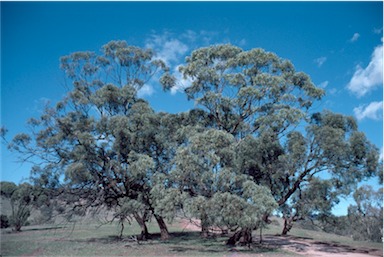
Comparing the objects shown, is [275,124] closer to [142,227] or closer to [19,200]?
[142,227]

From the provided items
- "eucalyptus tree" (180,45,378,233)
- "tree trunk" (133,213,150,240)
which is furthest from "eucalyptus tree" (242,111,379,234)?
"tree trunk" (133,213,150,240)

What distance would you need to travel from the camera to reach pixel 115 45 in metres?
23.3

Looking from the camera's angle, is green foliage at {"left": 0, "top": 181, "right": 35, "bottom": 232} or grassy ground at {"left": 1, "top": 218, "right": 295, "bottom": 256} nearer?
grassy ground at {"left": 1, "top": 218, "right": 295, "bottom": 256}

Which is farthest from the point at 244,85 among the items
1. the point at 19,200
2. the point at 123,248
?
the point at 19,200

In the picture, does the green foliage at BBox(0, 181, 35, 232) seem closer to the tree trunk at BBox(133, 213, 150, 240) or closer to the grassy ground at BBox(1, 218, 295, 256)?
the grassy ground at BBox(1, 218, 295, 256)

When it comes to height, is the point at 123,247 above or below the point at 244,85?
below

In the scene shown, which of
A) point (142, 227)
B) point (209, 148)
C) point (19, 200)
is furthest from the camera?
point (19, 200)

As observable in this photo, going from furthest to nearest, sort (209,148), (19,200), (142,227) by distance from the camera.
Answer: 1. (19,200)
2. (142,227)
3. (209,148)

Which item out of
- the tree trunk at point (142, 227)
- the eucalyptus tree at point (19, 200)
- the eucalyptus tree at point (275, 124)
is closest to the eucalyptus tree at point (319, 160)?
the eucalyptus tree at point (275, 124)

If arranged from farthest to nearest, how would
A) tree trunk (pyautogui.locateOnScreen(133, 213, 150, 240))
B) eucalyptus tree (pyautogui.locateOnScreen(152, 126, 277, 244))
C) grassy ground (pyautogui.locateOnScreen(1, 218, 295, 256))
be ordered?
tree trunk (pyautogui.locateOnScreen(133, 213, 150, 240)), grassy ground (pyautogui.locateOnScreen(1, 218, 295, 256)), eucalyptus tree (pyautogui.locateOnScreen(152, 126, 277, 244))

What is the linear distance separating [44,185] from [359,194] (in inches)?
1209

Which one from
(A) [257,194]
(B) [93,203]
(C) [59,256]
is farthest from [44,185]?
(A) [257,194]

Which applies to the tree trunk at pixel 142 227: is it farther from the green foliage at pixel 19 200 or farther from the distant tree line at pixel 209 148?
the green foliage at pixel 19 200

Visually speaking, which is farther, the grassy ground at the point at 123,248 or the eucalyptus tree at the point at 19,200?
the eucalyptus tree at the point at 19,200
